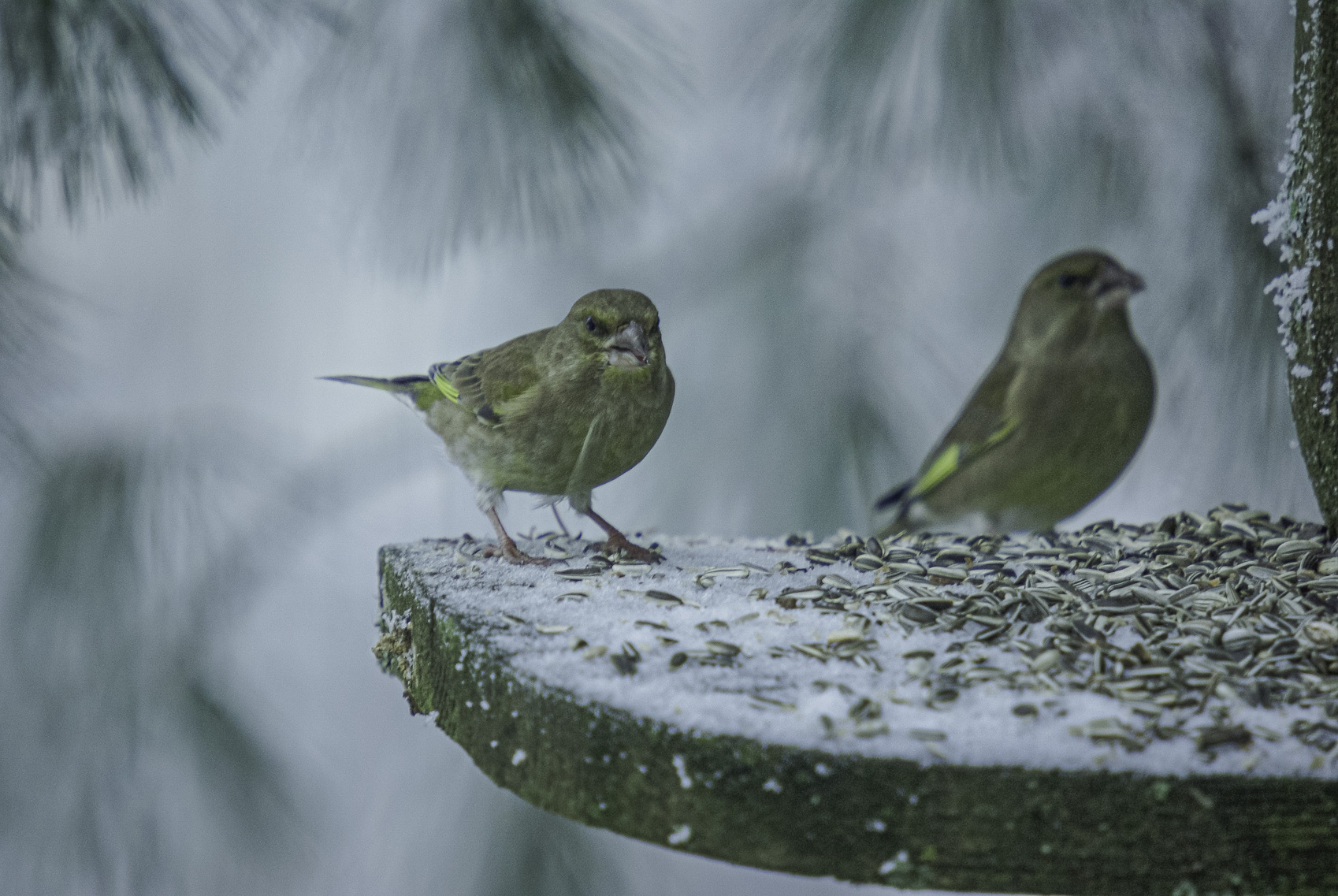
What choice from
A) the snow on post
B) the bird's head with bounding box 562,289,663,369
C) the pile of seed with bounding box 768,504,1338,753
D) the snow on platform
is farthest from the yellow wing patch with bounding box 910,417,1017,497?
the bird's head with bounding box 562,289,663,369

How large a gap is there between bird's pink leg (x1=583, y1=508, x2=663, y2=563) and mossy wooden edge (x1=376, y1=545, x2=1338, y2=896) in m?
0.65

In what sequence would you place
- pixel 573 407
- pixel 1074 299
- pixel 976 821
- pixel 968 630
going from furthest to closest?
pixel 1074 299, pixel 573 407, pixel 968 630, pixel 976 821

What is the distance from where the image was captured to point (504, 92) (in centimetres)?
210

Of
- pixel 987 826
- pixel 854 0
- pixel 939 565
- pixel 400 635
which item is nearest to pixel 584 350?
pixel 400 635

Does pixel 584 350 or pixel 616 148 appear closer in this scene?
pixel 584 350

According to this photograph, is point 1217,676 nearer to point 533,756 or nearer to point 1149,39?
point 533,756

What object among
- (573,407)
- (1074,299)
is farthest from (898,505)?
(573,407)

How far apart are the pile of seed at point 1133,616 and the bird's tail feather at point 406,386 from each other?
73 cm

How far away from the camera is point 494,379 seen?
1.58 m

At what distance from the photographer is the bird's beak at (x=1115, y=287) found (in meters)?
1.92

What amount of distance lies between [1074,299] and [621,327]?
42.7 inches

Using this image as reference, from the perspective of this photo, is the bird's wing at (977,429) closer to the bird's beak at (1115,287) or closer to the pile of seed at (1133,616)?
the bird's beak at (1115,287)

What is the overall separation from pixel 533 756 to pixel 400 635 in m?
0.44

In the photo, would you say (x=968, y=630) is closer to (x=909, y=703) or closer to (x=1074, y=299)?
(x=909, y=703)
